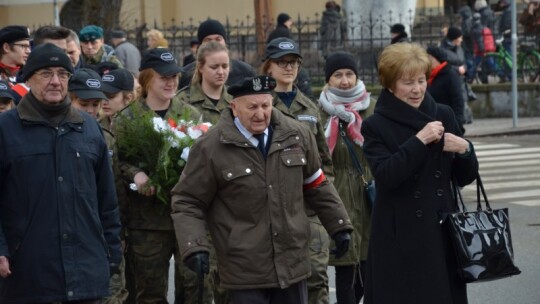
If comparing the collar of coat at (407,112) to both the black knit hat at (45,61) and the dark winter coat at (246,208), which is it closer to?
the dark winter coat at (246,208)

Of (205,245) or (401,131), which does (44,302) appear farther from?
(401,131)

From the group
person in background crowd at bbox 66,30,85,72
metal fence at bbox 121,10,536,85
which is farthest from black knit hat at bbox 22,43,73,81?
metal fence at bbox 121,10,536,85

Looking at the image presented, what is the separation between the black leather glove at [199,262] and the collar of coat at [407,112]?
3.92 ft

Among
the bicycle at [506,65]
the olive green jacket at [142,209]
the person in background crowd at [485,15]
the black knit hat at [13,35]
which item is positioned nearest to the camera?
the olive green jacket at [142,209]

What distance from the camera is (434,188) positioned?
6594 mm

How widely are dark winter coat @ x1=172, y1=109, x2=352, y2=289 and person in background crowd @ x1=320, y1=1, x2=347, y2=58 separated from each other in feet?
57.9

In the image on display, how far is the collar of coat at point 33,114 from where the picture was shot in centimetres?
635

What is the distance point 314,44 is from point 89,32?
13.9 meters

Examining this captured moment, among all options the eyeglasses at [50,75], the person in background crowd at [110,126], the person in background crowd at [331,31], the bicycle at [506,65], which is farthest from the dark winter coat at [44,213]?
the bicycle at [506,65]

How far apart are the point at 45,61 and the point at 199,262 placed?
1251mm

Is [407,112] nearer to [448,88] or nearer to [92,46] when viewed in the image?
[448,88]

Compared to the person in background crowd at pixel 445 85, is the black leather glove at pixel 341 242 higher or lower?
lower

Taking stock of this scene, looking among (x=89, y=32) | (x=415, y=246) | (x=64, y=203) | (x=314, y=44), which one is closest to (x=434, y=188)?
(x=415, y=246)

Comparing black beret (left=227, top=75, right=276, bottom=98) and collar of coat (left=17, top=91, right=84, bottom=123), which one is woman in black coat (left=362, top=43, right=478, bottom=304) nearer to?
Answer: black beret (left=227, top=75, right=276, bottom=98)
